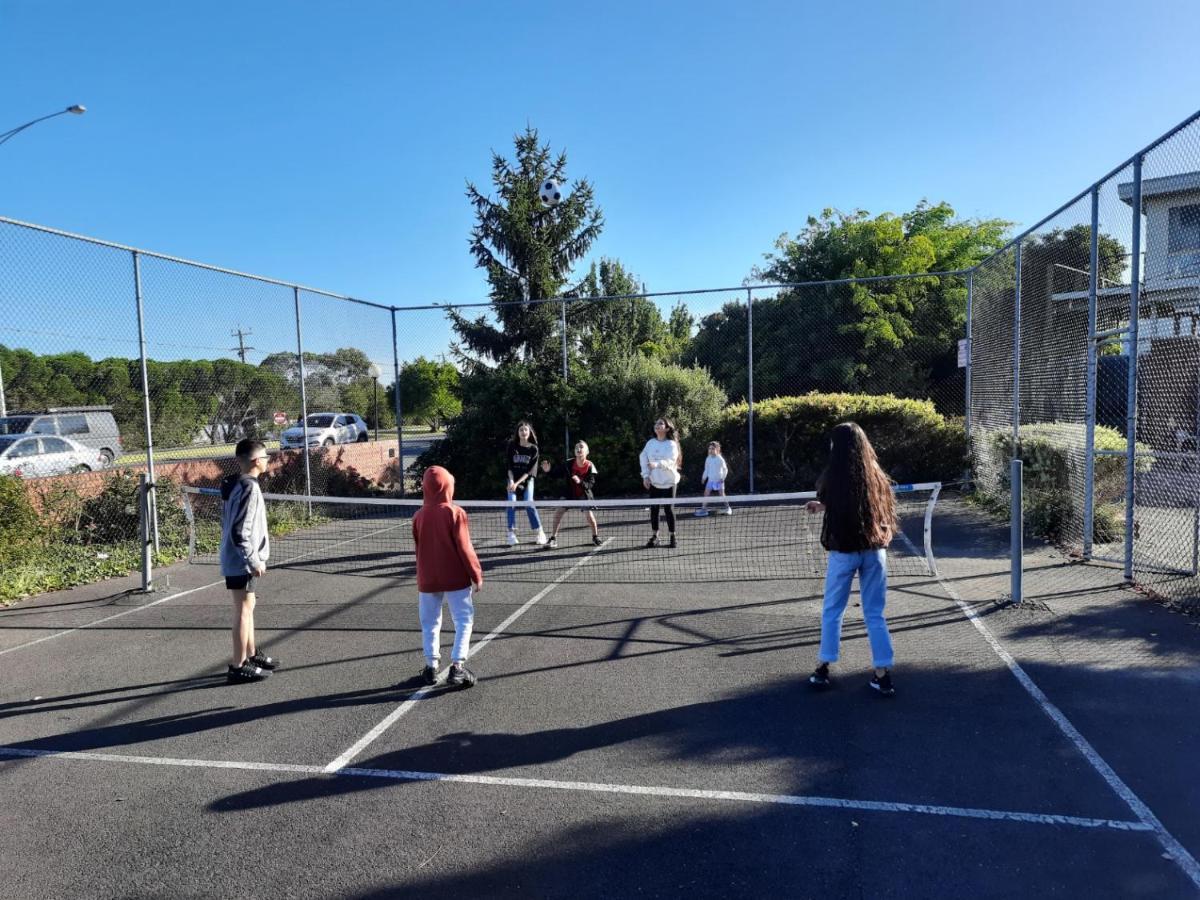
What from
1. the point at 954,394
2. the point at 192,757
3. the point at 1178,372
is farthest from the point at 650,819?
the point at 954,394

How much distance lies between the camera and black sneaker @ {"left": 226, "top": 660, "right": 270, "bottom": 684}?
578cm

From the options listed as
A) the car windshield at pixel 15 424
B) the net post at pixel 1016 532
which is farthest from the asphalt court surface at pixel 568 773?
the car windshield at pixel 15 424

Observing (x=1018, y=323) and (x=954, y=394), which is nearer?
(x=1018, y=323)

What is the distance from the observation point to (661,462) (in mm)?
10539

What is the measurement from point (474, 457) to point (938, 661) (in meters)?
12.1

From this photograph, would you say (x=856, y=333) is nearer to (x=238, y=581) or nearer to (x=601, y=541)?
(x=601, y=541)

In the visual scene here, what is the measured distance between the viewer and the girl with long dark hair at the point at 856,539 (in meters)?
5.09

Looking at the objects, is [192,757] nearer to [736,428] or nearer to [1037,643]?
[1037,643]

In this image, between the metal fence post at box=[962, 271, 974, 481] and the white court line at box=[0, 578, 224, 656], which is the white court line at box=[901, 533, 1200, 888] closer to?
the white court line at box=[0, 578, 224, 656]

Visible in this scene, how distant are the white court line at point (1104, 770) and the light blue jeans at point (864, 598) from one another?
996mm

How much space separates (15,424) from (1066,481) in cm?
1536

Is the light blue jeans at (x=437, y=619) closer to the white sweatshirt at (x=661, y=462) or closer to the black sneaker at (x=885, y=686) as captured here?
the black sneaker at (x=885, y=686)

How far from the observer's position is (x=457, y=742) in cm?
463

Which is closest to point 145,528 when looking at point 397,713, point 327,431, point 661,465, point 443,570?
point 443,570
